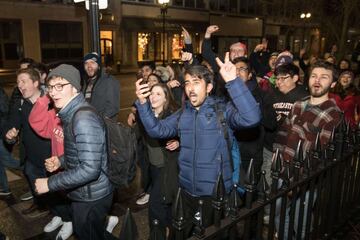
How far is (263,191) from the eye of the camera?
2.32 metres

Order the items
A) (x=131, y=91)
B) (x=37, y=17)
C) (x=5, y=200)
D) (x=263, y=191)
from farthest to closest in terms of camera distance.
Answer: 1. (x=37, y=17)
2. (x=131, y=91)
3. (x=5, y=200)
4. (x=263, y=191)

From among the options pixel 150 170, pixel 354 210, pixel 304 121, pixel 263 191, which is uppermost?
pixel 304 121

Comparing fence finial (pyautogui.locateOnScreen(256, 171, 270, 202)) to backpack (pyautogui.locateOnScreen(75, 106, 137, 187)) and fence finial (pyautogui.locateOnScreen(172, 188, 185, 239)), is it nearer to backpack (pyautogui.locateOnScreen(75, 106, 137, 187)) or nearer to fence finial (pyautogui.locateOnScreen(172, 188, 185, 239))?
fence finial (pyautogui.locateOnScreen(172, 188, 185, 239))

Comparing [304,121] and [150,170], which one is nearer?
[304,121]

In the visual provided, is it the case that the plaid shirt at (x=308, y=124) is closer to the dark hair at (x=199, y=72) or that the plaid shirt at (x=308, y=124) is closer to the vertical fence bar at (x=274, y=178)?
the vertical fence bar at (x=274, y=178)

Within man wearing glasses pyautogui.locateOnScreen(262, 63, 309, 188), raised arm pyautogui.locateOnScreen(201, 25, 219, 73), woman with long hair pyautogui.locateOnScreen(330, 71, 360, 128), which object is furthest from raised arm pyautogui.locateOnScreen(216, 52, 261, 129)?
woman with long hair pyautogui.locateOnScreen(330, 71, 360, 128)

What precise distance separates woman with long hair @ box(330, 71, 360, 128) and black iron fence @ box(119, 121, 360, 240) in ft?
Answer: 5.58

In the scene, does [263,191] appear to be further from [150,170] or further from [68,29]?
[68,29]

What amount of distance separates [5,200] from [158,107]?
9.62 feet

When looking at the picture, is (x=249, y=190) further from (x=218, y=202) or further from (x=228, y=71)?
(x=228, y=71)

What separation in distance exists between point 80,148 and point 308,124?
2277mm

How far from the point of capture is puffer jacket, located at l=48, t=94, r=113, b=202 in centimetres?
277

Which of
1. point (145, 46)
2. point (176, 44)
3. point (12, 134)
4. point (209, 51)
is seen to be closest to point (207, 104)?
point (209, 51)

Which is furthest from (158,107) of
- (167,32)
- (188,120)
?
(167,32)
